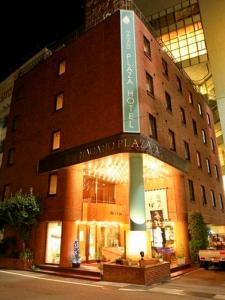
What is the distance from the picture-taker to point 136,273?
11734 mm

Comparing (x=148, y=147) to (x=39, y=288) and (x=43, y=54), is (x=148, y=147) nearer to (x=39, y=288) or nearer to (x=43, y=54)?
(x=39, y=288)

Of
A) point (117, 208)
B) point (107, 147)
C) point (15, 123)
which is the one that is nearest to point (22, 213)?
point (107, 147)

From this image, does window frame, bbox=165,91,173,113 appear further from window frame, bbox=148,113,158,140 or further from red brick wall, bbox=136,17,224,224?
window frame, bbox=148,113,158,140

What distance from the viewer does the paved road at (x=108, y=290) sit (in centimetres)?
919

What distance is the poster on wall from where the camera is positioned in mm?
19766

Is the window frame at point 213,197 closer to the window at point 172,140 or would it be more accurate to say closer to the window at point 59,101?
the window at point 172,140

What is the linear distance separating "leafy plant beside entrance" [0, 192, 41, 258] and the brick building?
649mm

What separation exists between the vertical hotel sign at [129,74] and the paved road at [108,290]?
811 cm

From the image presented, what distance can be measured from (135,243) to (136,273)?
2.04m

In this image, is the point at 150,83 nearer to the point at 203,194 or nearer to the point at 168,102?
the point at 168,102

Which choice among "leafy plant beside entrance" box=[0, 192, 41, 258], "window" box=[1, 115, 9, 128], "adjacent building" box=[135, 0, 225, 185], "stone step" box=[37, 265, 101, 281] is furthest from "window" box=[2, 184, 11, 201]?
"adjacent building" box=[135, 0, 225, 185]

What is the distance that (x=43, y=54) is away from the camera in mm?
26656

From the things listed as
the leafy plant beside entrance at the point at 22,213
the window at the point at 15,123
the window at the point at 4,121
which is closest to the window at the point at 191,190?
the leafy plant beside entrance at the point at 22,213

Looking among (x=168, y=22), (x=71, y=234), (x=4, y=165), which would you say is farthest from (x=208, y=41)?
(x=168, y=22)
